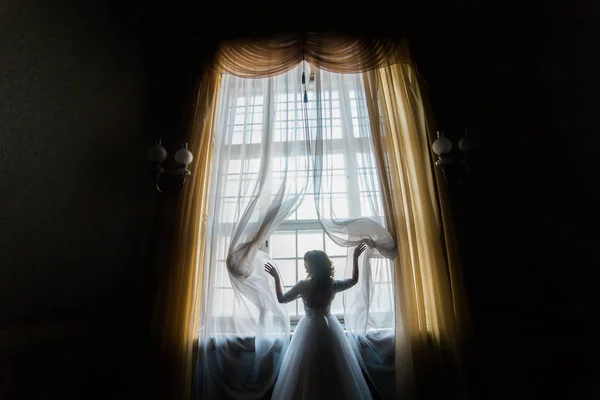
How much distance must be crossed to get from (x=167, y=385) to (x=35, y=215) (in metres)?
1.10

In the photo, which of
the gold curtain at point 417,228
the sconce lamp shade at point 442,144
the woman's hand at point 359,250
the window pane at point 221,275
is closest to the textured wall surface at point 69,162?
the window pane at point 221,275

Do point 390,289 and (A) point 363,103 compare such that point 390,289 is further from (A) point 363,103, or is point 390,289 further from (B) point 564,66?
(B) point 564,66

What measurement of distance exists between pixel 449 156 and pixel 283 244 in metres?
1.13

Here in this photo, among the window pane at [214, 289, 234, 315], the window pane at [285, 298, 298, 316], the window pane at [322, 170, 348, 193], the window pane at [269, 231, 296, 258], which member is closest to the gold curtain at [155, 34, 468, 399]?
the window pane at [214, 289, 234, 315]

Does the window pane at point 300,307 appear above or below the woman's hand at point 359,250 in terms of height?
below

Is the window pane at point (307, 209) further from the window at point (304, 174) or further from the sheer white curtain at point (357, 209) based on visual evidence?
the sheer white curtain at point (357, 209)

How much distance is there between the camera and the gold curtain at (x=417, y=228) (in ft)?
5.60

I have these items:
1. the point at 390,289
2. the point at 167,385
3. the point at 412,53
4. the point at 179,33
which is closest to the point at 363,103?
the point at 412,53

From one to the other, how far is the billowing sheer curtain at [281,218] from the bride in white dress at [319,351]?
0.15m

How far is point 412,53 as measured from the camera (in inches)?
83.2

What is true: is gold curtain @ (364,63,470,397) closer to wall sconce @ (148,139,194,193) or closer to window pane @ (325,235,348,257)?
window pane @ (325,235,348,257)

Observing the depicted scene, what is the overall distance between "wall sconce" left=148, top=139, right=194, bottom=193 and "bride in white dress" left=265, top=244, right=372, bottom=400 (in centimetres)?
77

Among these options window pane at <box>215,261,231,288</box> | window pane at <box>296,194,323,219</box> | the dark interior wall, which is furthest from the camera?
window pane at <box>296,194,323,219</box>

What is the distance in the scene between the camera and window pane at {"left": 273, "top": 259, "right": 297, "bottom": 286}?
2.00 metres
